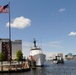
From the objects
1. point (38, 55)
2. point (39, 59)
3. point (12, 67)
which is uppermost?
point (38, 55)

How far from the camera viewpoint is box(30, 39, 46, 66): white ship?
542ft

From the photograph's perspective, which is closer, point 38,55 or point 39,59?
point 39,59

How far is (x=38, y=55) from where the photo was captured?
167m

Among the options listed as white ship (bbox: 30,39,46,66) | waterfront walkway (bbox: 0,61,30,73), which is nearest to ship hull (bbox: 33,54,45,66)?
white ship (bbox: 30,39,46,66)

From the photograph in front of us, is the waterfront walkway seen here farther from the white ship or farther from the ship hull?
the white ship

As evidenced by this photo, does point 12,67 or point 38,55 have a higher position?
point 38,55

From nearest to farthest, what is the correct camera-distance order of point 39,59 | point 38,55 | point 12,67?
1. point 12,67
2. point 39,59
3. point 38,55

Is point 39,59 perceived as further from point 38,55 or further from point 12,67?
point 12,67

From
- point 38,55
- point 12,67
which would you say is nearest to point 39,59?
point 38,55

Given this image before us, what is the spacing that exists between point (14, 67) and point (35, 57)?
67.6 metres

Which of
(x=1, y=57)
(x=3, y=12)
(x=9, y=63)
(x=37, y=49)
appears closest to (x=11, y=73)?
(x=9, y=63)

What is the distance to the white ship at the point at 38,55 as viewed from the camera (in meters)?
165

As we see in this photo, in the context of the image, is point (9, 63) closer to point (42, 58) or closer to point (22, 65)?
point (22, 65)

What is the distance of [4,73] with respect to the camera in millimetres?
93750
